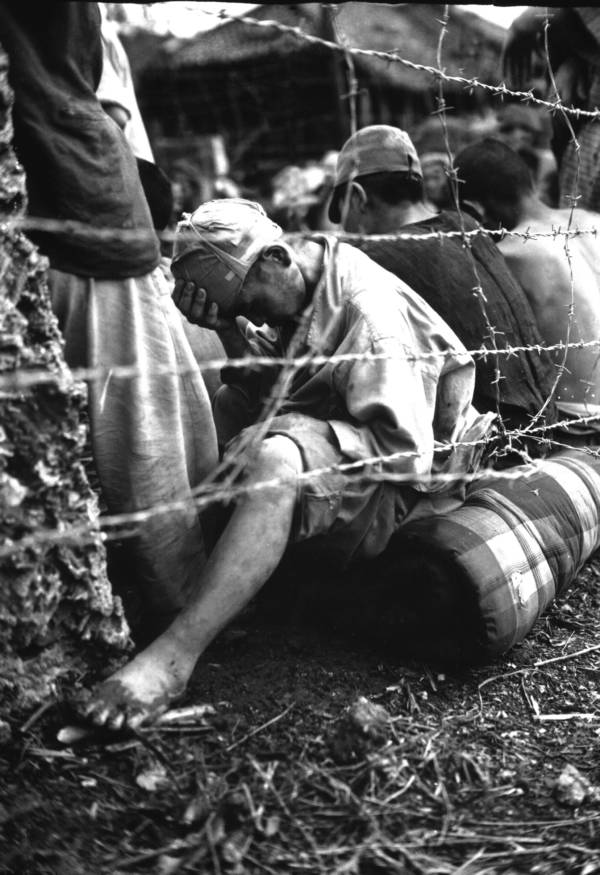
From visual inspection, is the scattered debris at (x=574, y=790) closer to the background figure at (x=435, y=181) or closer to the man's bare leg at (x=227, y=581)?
the man's bare leg at (x=227, y=581)

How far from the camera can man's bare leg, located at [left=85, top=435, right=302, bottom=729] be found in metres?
2.29

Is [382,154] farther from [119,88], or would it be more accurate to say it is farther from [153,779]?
[153,779]

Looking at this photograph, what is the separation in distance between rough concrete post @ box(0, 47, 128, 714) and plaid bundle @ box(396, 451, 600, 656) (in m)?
0.96

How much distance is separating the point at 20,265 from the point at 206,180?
315 inches

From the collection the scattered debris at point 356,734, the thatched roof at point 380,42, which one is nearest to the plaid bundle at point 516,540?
the scattered debris at point 356,734

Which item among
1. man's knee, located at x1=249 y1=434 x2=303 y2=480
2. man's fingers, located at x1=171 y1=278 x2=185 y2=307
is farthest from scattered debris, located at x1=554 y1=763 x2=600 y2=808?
man's fingers, located at x1=171 y1=278 x2=185 y2=307

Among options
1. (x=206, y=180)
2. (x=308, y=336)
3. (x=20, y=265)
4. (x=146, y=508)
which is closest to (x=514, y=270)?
(x=308, y=336)

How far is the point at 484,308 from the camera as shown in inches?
132

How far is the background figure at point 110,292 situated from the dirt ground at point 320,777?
449 mm

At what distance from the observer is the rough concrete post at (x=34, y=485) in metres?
2.02

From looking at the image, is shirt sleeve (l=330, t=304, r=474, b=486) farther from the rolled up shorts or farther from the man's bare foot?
the man's bare foot

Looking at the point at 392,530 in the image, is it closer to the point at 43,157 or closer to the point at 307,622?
the point at 307,622

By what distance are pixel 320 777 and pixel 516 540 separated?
40.5 inches

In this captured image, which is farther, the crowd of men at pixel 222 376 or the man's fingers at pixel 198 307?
the man's fingers at pixel 198 307
